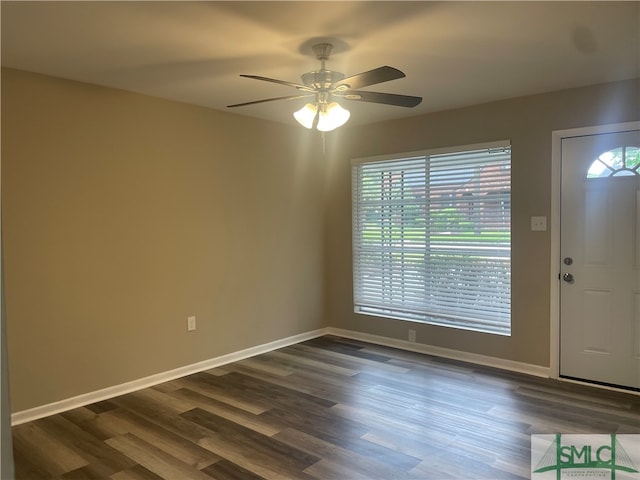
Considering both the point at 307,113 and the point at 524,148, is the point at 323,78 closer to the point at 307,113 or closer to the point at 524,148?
the point at 307,113

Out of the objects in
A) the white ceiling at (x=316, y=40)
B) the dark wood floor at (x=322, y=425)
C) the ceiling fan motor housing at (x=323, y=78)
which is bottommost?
the dark wood floor at (x=322, y=425)

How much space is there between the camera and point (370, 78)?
261 cm

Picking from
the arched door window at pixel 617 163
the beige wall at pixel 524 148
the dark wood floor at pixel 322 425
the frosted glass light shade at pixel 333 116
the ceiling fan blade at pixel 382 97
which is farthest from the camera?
the beige wall at pixel 524 148

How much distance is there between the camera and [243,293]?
15.4 ft

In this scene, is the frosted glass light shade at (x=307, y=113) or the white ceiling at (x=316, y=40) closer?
the white ceiling at (x=316, y=40)

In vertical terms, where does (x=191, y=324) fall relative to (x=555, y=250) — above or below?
below

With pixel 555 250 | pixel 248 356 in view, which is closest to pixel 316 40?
pixel 555 250

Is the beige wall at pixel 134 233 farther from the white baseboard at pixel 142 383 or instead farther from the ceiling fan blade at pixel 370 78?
the ceiling fan blade at pixel 370 78

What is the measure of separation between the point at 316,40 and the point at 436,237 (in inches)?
100

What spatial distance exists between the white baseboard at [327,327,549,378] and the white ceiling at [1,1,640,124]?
93.5 inches

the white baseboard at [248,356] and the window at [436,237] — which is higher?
the window at [436,237]

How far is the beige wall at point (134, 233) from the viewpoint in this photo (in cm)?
328

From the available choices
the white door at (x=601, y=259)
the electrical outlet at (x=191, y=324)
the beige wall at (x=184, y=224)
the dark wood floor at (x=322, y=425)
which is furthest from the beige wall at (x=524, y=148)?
the electrical outlet at (x=191, y=324)

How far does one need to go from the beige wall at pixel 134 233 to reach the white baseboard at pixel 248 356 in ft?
0.21
